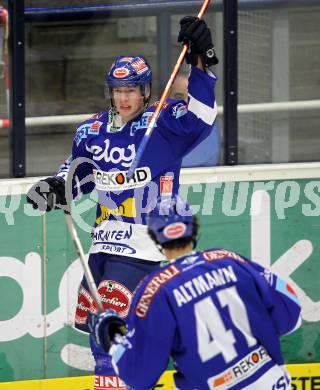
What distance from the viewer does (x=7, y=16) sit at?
6652 millimetres

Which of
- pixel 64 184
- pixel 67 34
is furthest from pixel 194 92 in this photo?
pixel 67 34

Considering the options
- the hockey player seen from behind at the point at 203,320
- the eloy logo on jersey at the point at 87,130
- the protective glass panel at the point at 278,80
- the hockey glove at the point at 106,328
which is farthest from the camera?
the protective glass panel at the point at 278,80

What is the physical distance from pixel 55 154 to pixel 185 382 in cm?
222

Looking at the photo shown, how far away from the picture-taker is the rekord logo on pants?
5969 millimetres

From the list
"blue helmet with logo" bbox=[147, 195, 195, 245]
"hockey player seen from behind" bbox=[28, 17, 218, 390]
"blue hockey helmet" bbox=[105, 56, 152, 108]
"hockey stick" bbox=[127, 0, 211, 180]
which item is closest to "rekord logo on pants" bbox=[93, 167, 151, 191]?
"hockey player seen from behind" bbox=[28, 17, 218, 390]

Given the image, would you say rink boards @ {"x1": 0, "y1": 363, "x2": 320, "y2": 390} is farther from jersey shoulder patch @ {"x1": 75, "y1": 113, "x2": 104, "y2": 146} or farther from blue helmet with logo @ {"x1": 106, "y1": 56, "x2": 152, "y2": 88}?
blue helmet with logo @ {"x1": 106, "y1": 56, "x2": 152, "y2": 88}

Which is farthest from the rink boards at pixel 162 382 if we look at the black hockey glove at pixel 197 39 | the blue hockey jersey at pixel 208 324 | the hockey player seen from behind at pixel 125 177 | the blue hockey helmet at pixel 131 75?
the blue hockey jersey at pixel 208 324

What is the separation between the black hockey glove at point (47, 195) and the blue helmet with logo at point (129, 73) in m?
0.52

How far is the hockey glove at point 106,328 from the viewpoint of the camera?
4984 millimetres

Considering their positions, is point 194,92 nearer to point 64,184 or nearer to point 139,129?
point 139,129

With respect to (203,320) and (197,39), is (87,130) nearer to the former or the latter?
(197,39)

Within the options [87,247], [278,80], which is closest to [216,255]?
[87,247]

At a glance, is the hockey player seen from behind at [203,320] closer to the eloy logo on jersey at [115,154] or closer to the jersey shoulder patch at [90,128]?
the eloy logo on jersey at [115,154]

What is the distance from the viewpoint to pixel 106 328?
16.4 feet
